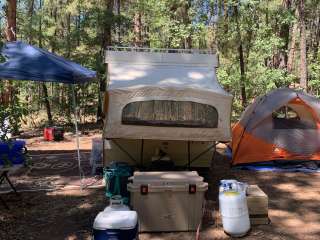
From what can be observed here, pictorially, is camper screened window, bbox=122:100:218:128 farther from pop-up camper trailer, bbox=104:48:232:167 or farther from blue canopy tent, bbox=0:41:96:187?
blue canopy tent, bbox=0:41:96:187

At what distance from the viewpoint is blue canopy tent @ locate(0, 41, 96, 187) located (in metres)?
7.35

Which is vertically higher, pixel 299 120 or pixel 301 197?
pixel 299 120

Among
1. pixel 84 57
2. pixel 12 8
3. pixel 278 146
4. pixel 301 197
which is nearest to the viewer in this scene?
pixel 301 197

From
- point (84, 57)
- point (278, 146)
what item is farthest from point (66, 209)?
point (84, 57)

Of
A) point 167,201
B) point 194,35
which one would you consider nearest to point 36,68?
point 167,201

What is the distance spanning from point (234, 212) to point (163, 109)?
7.11 ft

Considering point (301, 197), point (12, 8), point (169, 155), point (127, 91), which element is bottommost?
point (301, 197)

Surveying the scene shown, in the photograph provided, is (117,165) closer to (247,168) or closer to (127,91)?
(127,91)

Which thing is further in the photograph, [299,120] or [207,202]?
[299,120]

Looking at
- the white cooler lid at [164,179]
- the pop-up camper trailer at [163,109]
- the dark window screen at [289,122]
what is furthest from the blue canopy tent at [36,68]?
the dark window screen at [289,122]

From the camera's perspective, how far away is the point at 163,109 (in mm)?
6695

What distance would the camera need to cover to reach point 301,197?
6980mm

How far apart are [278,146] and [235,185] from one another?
3.80 m

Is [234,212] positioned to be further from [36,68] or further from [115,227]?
[36,68]
